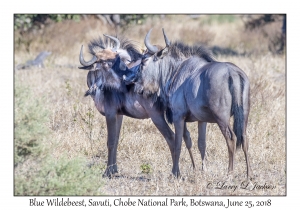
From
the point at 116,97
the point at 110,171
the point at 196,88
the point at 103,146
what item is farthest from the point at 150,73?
the point at 103,146

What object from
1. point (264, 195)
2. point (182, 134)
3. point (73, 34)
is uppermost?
point (73, 34)

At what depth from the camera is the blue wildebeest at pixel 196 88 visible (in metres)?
6.66

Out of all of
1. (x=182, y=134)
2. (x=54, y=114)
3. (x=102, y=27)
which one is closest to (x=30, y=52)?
(x=102, y=27)

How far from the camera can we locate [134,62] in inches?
310

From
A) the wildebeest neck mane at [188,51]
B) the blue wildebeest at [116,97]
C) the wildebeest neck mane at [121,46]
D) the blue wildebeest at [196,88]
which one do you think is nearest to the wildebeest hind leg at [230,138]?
the blue wildebeest at [196,88]

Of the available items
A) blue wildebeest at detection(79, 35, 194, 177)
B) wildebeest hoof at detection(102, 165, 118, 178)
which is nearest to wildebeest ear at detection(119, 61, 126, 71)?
blue wildebeest at detection(79, 35, 194, 177)

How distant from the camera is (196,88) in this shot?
6.87m

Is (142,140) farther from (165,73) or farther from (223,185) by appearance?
(223,185)

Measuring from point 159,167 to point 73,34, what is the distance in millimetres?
12683

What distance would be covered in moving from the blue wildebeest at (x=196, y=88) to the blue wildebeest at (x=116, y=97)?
0.15 meters

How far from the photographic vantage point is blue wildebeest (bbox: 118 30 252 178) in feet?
21.9

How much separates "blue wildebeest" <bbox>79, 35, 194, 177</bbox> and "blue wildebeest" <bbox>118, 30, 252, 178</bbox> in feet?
0.49

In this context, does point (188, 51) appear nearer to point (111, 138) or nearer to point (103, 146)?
point (111, 138)

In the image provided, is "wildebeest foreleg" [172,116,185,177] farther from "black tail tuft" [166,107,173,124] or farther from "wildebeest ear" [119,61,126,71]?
"wildebeest ear" [119,61,126,71]
